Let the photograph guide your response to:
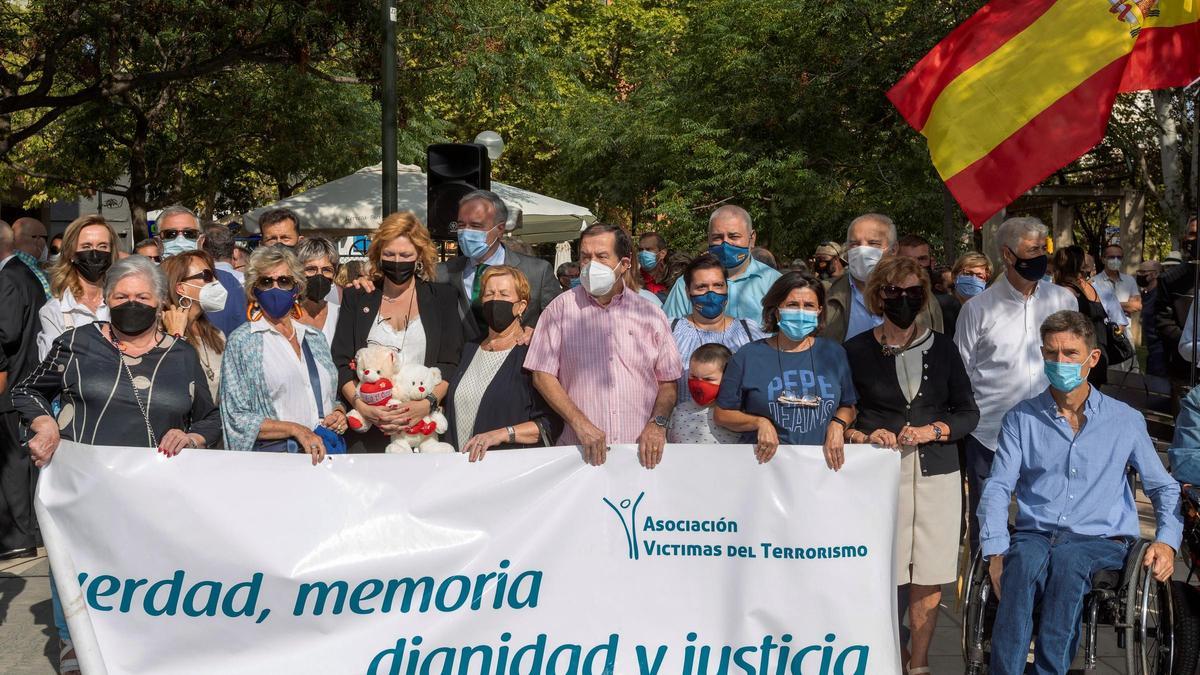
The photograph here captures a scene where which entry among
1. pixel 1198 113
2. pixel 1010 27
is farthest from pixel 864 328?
pixel 1198 113

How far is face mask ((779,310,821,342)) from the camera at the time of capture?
5.74 meters

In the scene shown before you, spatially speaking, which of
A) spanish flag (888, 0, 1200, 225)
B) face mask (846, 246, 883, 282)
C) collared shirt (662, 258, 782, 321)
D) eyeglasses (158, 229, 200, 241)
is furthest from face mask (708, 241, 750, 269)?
eyeglasses (158, 229, 200, 241)

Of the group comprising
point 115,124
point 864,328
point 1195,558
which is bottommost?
point 1195,558

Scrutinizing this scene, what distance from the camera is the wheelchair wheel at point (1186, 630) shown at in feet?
17.8

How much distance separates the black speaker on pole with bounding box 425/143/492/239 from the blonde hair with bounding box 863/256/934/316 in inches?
211

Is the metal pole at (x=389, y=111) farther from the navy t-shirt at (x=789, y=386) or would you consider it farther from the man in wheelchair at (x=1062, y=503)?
the man in wheelchair at (x=1062, y=503)

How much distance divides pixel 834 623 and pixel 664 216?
1806 centimetres

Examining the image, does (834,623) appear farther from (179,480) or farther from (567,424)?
(179,480)

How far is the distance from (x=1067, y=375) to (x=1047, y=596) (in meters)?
0.86

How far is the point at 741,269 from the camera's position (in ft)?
23.8

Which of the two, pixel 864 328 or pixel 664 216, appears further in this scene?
pixel 664 216

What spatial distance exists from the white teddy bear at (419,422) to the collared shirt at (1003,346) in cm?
252

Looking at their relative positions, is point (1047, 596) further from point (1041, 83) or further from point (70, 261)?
point (70, 261)

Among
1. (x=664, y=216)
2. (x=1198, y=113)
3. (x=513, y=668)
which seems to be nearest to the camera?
(x=513, y=668)
